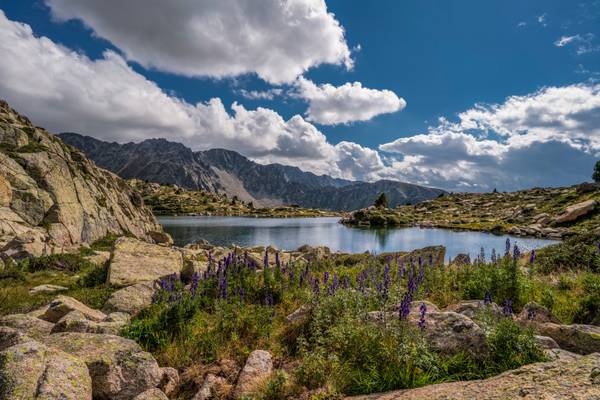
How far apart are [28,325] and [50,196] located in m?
25.6

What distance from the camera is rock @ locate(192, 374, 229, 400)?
20.7ft

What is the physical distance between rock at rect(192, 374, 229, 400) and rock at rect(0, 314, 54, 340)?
482cm

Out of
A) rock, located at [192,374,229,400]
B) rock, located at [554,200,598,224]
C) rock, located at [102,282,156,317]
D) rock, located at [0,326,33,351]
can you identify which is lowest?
rock, located at [102,282,156,317]

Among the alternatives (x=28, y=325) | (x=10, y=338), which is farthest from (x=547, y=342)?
(x=28, y=325)

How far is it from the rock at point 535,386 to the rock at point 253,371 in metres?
2.84

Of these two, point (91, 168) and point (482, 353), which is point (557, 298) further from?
point (91, 168)

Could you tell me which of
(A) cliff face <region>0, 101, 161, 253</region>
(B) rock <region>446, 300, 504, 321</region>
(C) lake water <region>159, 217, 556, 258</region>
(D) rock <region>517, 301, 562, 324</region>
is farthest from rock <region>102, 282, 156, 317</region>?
(C) lake water <region>159, 217, 556, 258</region>

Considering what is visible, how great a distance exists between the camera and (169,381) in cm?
693

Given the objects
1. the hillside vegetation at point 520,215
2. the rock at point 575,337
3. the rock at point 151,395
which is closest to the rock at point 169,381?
the rock at point 151,395

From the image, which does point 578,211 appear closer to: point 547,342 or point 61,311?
point 547,342

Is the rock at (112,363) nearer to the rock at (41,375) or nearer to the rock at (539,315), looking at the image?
the rock at (41,375)

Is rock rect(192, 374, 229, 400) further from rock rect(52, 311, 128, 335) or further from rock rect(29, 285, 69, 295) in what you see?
rock rect(29, 285, 69, 295)

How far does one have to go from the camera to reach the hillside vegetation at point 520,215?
82812mm


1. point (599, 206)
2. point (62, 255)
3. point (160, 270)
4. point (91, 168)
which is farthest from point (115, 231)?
point (599, 206)
